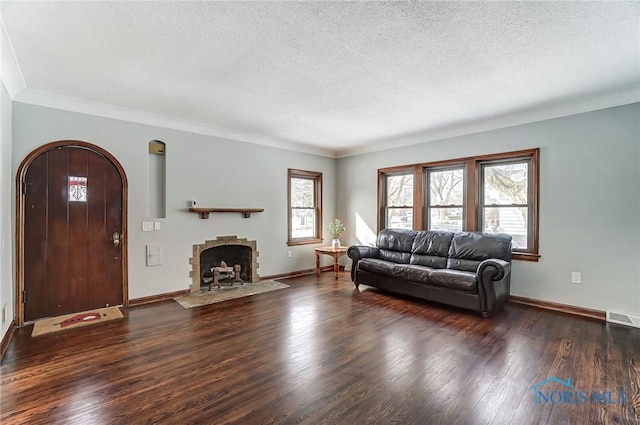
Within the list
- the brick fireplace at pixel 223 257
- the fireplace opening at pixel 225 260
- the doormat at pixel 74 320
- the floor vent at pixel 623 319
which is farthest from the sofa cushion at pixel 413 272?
the doormat at pixel 74 320

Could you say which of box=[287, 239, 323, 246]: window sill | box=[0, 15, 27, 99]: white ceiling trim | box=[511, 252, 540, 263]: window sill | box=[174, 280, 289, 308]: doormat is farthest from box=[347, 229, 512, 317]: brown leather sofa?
box=[0, 15, 27, 99]: white ceiling trim

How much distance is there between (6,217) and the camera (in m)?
3.09

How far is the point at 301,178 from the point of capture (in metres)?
6.43

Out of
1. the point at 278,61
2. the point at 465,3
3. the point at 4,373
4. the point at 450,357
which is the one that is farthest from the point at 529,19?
the point at 4,373

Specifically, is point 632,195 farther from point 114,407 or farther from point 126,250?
point 126,250

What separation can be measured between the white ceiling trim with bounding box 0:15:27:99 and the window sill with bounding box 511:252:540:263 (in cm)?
590

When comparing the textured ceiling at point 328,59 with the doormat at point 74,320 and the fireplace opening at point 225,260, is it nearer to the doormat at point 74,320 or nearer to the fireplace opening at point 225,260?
the fireplace opening at point 225,260

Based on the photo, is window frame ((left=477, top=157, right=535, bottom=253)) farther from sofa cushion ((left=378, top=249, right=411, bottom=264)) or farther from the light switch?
the light switch

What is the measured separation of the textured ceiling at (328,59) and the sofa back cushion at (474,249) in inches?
67.3

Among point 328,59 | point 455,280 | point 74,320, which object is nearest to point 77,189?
point 74,320

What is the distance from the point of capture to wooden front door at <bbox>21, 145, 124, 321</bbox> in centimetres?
352

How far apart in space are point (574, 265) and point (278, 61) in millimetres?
4338

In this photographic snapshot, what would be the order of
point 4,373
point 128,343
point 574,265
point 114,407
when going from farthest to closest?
point 574,265 → point 128,343 → point 4,373 → point 114,407

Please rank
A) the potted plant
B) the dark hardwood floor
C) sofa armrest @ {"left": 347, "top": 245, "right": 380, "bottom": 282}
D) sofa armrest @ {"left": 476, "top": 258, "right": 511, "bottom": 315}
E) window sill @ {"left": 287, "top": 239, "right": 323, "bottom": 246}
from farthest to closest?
the potted plant
window sill @ {"left": 287, "top": 239, "right": 323, "bottom": 246}
sofa armrest @ {"left": 347, "top": 245, "right": 380, "bottom": 282}
sofa armrest @ {"left": 476, "top": 258, "right": 511, "bottom": 315}
the dark hardwood floor
